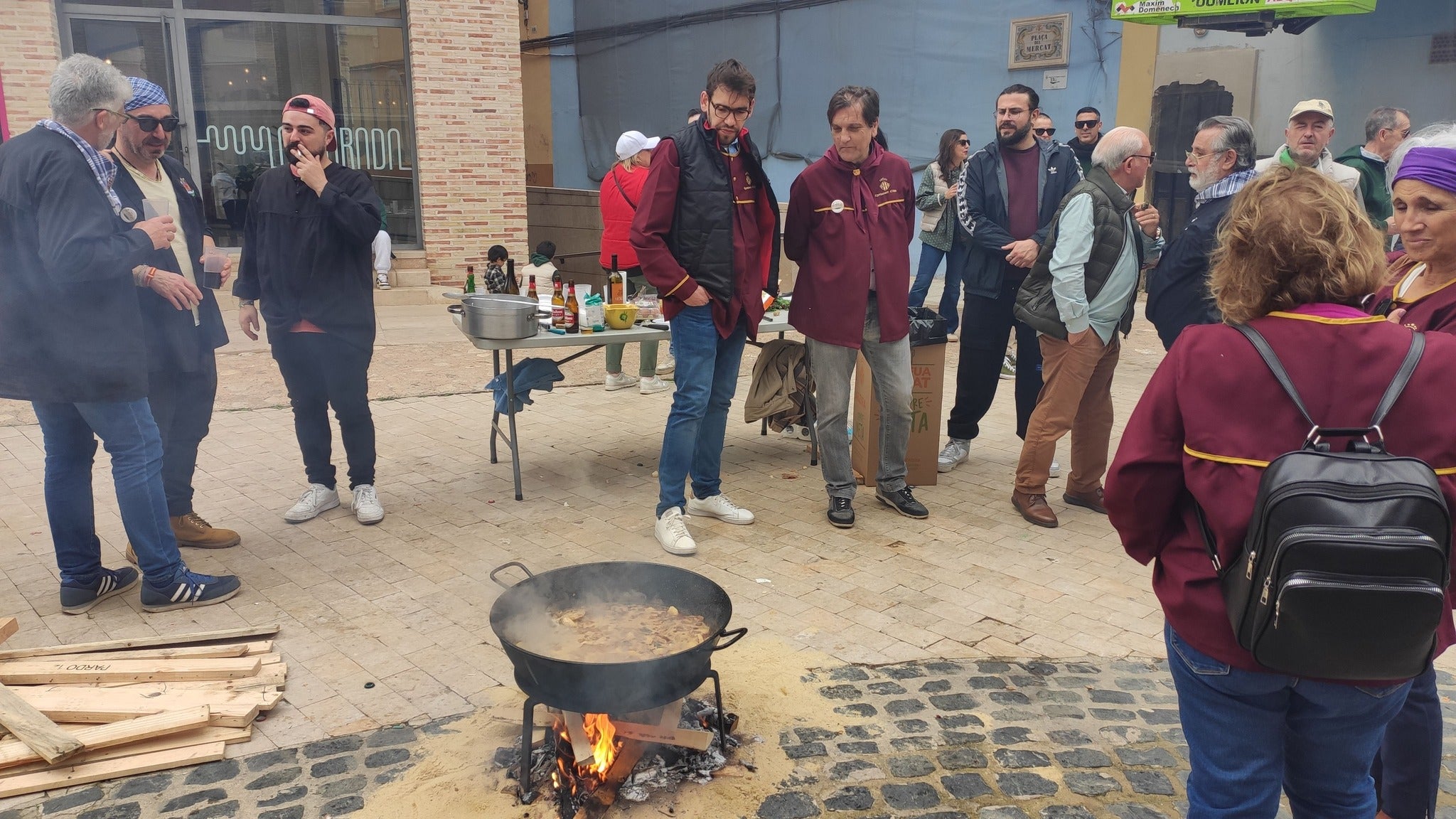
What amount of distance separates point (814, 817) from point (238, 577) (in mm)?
2941

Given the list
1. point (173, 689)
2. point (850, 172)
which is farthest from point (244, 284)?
point (850, 172)

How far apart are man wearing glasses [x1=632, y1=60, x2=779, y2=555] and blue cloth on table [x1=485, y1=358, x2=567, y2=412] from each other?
1224 mm

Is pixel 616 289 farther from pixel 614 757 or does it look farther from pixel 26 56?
pixel 26 56

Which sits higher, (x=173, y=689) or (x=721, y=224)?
(x=721, y=224)

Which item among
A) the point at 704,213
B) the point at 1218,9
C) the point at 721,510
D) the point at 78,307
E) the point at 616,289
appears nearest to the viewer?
the point at 78,307

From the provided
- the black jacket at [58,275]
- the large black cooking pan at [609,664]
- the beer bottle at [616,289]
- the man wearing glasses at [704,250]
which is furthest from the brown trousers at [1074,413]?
the black jacket at [58,275]

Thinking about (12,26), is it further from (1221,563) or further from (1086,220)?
(1221,563)

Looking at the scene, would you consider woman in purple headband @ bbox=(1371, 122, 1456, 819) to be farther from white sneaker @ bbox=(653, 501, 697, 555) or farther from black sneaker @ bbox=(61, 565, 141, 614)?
black sneaker @ bbox=(61, 565, 141, 614)

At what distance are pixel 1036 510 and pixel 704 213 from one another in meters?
2.36

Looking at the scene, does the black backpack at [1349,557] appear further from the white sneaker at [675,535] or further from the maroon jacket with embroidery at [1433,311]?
the white sneaker at [675,535]

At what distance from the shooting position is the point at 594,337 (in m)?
5.72

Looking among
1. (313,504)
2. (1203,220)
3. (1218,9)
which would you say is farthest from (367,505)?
(1218,9)

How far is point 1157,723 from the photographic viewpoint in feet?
11.3

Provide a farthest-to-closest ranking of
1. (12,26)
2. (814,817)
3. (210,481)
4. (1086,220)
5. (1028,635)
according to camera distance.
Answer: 1. (12,26)
2. (210,481)
3. (1086,220)
4. (1028,635)
5. (814,817)
